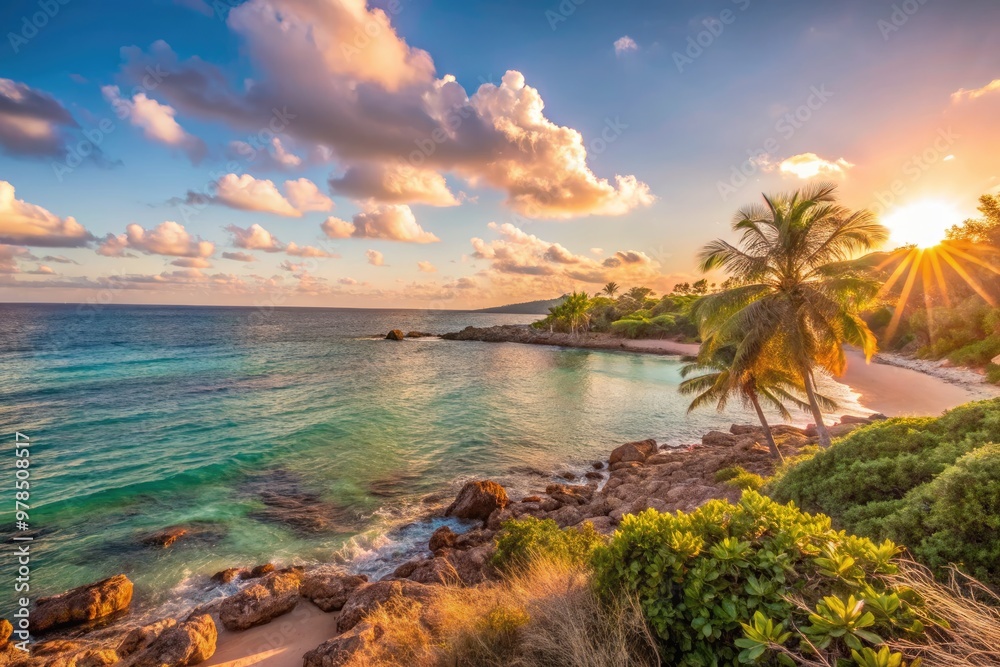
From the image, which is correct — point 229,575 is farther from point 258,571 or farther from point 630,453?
point 630,453

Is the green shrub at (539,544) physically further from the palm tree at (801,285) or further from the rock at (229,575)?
the palm tree at (801,285)

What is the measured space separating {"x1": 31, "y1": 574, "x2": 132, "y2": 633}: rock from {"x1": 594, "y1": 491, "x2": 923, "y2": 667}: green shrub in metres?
11.6

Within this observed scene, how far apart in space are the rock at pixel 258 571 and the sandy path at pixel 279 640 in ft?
6.60

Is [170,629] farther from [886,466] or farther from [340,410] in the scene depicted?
[340,410]

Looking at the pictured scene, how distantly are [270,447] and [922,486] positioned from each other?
23.2 metres

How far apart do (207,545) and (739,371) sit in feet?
60.7

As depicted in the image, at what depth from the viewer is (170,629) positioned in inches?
303

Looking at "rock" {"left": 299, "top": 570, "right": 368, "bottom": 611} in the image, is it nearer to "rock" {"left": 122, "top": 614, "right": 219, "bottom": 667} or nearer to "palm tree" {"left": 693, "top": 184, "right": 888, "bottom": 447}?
"rock" {"left": 122, "top": 614, "right": 219, "bottom": 667}

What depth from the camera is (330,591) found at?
944cm

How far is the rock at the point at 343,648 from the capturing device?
622 centimetres

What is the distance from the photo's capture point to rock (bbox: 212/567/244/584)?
10.3 meters

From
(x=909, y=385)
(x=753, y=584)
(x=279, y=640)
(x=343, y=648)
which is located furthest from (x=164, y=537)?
(x=909, y=385)

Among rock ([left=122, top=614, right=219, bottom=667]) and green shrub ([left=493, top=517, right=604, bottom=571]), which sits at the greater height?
green shrub ([left=493, top=517, right=604, bottom=571])

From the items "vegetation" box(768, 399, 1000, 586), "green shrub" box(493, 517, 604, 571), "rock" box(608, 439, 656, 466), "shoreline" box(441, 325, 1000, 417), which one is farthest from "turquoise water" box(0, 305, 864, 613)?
"vegetation" box(768, 399, 1000, 586)
